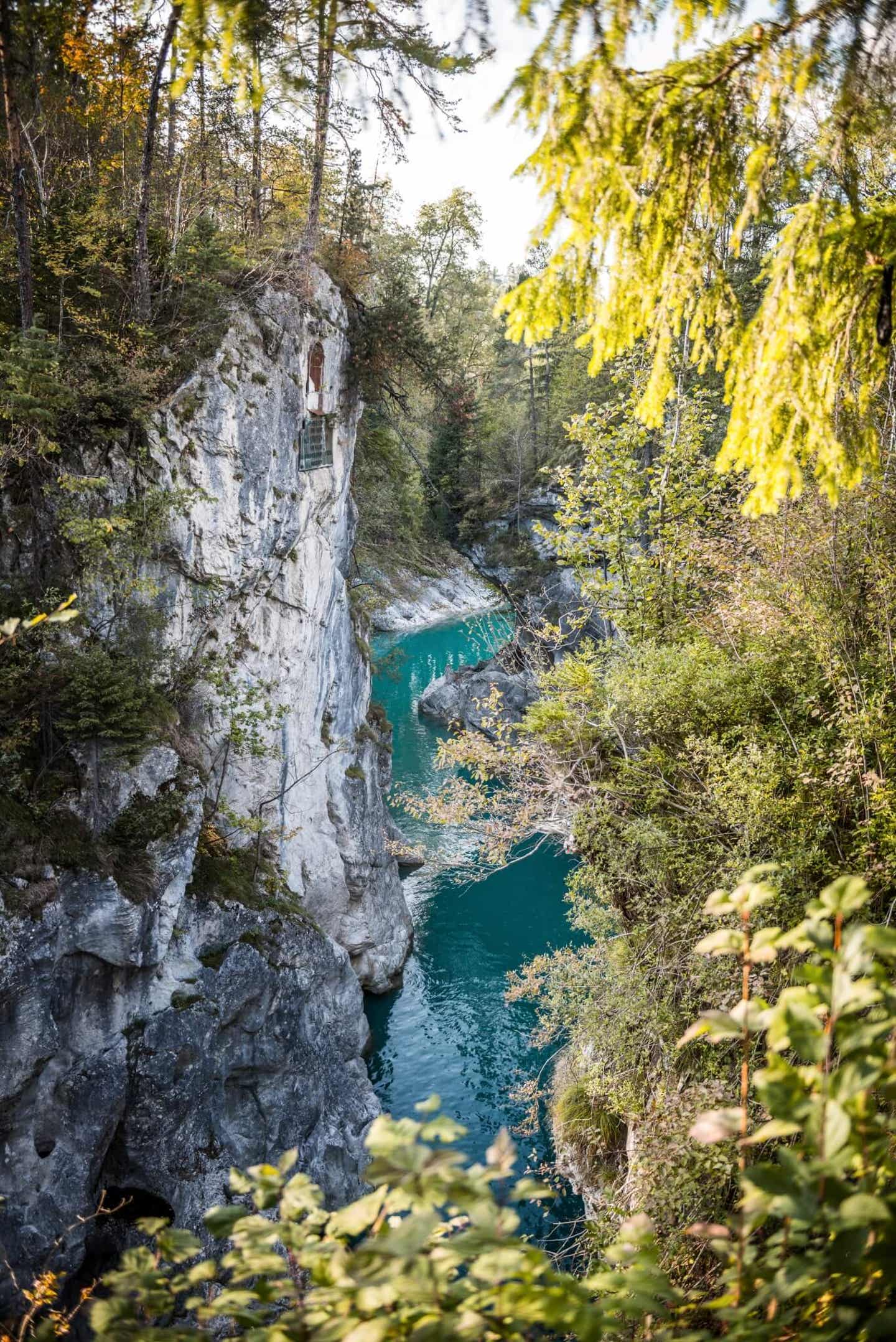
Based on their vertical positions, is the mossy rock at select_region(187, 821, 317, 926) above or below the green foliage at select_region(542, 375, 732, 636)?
below

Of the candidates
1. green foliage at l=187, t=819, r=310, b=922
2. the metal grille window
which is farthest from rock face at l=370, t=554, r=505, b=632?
green foliage at l=187, t=819, r=310, b=922

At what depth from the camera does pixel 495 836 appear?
911 cm

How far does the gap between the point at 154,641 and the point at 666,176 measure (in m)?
9.15

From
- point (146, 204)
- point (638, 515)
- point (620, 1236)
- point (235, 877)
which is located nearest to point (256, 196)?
point (146, 204)

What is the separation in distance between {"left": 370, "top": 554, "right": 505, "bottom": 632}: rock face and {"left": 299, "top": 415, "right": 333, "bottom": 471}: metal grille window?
2382cm

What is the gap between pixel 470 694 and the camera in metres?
31.8

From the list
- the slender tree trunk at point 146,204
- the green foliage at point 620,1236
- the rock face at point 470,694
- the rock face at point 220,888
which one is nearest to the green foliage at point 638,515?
the rock face at point 220,888

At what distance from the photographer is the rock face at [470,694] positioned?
3053cm

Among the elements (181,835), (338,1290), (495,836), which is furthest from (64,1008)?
(338,1290)

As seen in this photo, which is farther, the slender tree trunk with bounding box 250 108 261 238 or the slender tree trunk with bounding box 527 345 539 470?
the slender tree trunk with bounding box 527 345 539 470

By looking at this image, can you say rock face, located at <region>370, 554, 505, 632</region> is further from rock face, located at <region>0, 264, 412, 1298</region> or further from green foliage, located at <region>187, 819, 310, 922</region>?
green foliage, located at <region>187, 819, 310, 922</region>

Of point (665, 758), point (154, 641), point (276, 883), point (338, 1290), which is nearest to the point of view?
point (338, 1290)

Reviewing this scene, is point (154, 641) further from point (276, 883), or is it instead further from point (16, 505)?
point (276, 883)

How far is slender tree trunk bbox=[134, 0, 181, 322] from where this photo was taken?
34.3 ft
